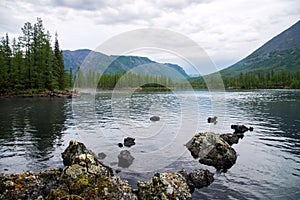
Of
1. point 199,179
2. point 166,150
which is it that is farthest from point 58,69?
point 199,179

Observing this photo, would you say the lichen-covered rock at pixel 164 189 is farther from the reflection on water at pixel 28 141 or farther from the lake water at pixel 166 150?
the reflection on water at pixel 28 141

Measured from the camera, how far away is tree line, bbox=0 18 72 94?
93.8 meters

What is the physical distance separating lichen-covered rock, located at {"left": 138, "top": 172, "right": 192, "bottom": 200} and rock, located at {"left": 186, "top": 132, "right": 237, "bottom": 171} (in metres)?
7.57

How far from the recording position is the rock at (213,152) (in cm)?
2250

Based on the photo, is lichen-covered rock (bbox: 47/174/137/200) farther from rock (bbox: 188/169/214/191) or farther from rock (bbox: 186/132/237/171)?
rock (bbox: 186/132/237/171)

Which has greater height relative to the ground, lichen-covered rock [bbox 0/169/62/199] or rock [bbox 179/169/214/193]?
lichen-covered rock [bbox 0/169/62/199]

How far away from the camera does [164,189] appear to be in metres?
14.5

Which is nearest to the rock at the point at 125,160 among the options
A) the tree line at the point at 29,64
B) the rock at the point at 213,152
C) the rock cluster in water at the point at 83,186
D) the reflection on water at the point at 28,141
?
the rock cluster in water at the point at 83,186

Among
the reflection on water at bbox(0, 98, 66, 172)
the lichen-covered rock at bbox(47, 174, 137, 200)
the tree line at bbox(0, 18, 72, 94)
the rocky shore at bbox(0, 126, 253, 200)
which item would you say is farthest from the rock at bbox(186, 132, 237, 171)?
the tree line at bbox(0, 18, 72, 94)

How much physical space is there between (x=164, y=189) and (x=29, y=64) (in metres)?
99.7

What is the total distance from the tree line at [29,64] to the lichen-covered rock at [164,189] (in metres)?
94.3

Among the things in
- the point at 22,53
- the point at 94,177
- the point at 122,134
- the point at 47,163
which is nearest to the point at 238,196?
the point at 94,177

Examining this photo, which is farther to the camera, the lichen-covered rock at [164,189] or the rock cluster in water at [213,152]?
the rock cluster in water at [213,152]

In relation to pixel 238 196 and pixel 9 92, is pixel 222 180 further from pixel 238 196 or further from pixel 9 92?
pixel 9 92
